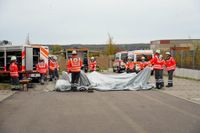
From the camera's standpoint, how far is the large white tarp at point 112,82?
1855cm

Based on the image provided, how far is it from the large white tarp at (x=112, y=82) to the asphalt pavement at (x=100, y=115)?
4.20 m

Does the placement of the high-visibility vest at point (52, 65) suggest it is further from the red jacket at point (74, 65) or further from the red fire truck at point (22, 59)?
the red jacket at point (74, 65)

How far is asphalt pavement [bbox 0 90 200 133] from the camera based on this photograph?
8539mm

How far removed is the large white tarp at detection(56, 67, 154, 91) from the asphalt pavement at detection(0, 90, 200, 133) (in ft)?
13.8

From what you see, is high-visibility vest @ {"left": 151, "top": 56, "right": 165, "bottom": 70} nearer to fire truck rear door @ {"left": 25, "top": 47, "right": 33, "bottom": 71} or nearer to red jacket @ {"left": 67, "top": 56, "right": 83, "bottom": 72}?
red jacket @ {"left": 67, "top": 56, "right": 83, "bottom": 72}

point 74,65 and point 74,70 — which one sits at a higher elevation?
point 74,65

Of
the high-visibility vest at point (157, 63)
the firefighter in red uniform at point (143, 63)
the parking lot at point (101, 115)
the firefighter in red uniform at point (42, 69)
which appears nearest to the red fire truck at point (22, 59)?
the firefighter in red uniform at point (42, 69)

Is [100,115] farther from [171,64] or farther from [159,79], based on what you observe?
[171,64]

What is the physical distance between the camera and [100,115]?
10.4 metres

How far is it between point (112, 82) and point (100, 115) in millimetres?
8788

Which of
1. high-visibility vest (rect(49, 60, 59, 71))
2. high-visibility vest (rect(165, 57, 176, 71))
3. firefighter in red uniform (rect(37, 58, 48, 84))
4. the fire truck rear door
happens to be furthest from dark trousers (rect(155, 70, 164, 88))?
high-visibility vest (rect(49, 60, 59, 71))

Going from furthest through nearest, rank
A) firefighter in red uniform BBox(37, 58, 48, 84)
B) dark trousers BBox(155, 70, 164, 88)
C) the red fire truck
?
firefighter in red uniform BBox(37, 58, 48, 84) → the red fire truck → dark trousers BBox(155, 70, 164, 88)

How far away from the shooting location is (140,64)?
33.9 m

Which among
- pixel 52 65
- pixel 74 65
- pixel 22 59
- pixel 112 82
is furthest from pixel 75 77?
pixel 52 65
